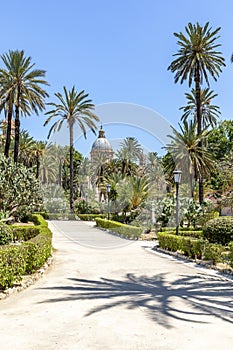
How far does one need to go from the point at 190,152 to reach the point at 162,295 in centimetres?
2409

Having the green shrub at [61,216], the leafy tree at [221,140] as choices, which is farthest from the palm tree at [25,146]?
the leafy tree at [221,140]

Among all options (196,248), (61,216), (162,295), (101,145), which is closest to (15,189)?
(196,248)

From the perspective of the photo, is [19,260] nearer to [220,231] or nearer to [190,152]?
[220,231]

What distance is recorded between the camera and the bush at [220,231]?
16609 mm

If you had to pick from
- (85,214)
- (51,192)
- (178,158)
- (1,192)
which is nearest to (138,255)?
(1,192)

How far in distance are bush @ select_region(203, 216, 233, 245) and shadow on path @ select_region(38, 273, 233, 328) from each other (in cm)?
522

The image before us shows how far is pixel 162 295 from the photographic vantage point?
356 inches

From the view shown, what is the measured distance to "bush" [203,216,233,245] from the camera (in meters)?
16.6

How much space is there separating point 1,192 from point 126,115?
11.5 meters

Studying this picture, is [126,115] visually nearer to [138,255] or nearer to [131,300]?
[138,255]

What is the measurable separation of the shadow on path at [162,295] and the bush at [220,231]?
205 inches

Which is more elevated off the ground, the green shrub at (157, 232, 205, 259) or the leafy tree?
the leafy tree

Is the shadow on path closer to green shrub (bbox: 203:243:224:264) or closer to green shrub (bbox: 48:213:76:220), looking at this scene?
green shrub (bbox: 203:243:224:264)

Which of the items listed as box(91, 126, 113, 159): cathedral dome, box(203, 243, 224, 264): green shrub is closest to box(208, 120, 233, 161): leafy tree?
box(203, 243, 224, 264): green shrub
